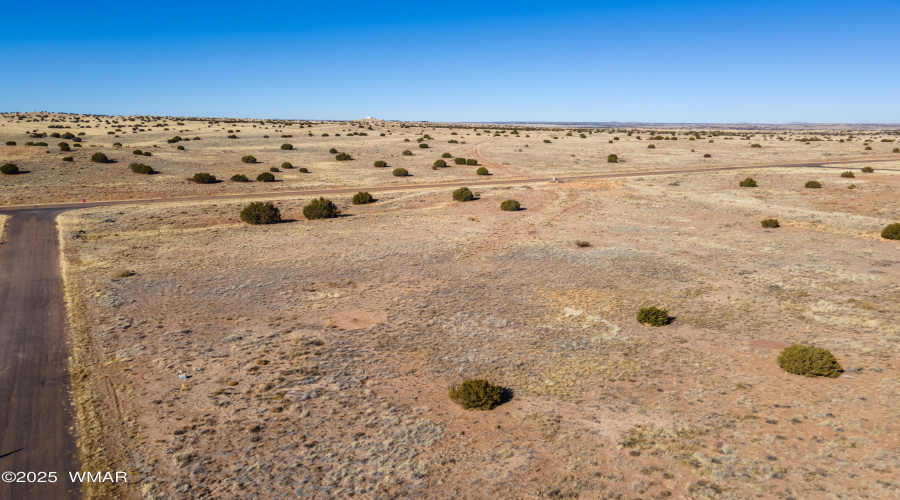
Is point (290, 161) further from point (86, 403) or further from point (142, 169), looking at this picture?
point (86, 403)

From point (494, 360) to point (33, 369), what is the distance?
37.9 ft

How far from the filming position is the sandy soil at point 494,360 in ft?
26.4

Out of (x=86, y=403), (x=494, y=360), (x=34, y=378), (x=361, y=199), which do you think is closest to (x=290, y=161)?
(x=361, y=199)

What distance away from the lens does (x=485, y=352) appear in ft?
41.2

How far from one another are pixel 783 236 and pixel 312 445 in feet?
84.2

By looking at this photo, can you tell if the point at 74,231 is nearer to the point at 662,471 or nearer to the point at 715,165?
the point at 662,471

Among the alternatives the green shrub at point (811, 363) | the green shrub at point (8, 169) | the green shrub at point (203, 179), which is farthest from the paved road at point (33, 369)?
the green shrub at point (8, 169)

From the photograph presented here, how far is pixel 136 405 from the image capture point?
984 centimetres

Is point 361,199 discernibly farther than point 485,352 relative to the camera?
Yes

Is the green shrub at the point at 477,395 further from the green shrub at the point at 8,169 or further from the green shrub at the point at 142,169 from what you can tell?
the green shrub at the point at 8,169

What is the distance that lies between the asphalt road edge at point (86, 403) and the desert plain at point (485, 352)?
56 millimetres

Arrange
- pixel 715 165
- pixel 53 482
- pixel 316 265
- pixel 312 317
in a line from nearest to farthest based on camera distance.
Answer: pixel 53 482
pixel 312 317
pixel 316 265
pixel 715 165

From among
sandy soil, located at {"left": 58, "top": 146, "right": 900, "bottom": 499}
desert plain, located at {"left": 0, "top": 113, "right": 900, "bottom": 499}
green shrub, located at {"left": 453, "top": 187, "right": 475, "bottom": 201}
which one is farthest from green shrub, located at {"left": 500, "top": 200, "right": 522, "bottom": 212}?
sandy soil, located at {"left": 58, "top": 146, "right": 900, "bottom": 499}

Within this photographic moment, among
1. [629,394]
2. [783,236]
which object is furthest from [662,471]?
[783,236]
